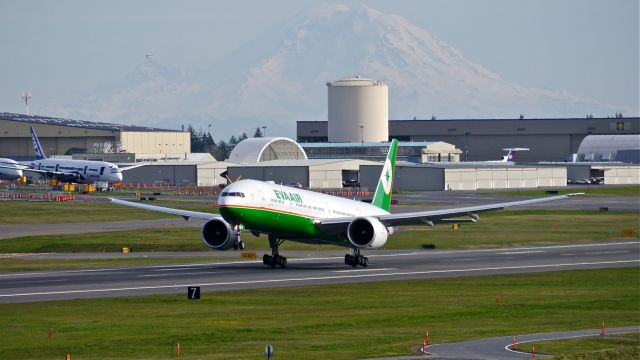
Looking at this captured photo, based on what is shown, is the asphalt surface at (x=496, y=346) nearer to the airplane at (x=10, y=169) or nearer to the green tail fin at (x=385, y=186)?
the green tail fin at (x=385, y=186)

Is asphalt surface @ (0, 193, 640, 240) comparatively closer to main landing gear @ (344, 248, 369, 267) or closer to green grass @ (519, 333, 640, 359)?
main landing gear @ (344, 248, 369, 267)

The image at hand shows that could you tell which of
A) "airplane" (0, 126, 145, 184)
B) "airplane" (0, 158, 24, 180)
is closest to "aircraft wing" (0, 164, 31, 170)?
"airplane" (0, 158, 24, 180)

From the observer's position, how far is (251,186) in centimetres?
6644

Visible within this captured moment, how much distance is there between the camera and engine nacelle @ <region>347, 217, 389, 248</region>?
68.9m

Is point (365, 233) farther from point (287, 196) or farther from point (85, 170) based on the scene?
point (85, 170)

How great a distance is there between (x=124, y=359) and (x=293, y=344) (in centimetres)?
660

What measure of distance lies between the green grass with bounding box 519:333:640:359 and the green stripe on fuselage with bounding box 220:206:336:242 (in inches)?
1050

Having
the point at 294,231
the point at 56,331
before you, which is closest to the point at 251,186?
the point at 294,231

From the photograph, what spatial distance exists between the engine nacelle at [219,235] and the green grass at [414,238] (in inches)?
692

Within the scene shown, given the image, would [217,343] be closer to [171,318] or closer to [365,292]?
[171,318]

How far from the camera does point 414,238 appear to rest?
8838 cm

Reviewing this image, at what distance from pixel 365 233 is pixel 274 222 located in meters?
5.54

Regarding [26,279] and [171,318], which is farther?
[26,279]

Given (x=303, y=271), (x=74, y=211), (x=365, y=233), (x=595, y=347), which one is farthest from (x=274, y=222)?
(x=74, y=211)
